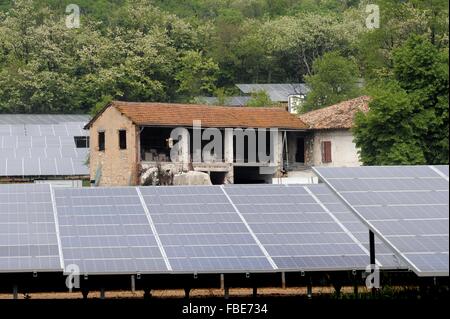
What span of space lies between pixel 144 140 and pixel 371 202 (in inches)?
1842

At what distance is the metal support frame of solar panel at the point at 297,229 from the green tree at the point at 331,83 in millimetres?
51191

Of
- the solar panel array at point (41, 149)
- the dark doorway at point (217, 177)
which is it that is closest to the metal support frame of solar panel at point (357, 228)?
the dark doorway at point (217, 177)

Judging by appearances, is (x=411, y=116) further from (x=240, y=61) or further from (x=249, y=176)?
(x=240, y=61)

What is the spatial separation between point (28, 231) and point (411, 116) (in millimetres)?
35526

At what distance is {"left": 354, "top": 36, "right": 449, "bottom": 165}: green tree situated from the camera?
6475 centimetres

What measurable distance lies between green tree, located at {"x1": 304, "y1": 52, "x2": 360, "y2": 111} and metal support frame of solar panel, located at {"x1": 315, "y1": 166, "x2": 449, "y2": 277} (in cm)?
5531

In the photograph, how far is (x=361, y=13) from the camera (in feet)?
383

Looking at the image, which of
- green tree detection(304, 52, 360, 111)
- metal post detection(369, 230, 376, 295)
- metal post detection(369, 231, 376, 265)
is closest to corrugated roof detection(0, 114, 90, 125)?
green tree detection(304, 52, 360, 111)

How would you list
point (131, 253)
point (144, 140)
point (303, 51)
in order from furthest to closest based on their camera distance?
point (303, 51) < point (144, 140) < point (131, 253)

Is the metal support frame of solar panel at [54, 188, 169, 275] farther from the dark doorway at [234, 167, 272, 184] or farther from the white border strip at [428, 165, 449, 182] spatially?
the dark doorway at [234, 167, 272, 184]

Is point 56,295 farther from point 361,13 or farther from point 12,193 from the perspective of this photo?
point 361,13

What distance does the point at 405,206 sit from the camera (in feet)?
95.2

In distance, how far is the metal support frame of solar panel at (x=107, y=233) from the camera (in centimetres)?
3072
